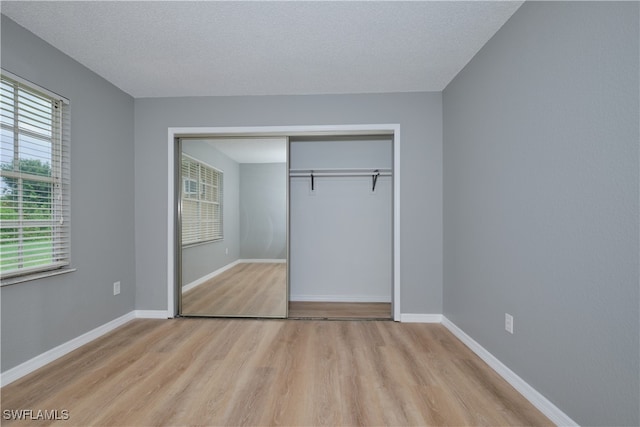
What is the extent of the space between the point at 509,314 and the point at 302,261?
8.61 ft

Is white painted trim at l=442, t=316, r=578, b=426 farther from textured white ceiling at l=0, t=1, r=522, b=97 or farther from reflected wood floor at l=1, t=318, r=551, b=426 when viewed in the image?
A: textured white ceiling at l=0, t=1, r=522, b=97

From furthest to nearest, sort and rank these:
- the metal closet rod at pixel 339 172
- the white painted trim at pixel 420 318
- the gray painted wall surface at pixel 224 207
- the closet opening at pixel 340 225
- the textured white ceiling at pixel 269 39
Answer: the closet opening at pixel 340 225
the metal closet rod at pixel 339 172
the gray painted wall surface at pixel 224 207
the white painted trim at pixel 420 318
the textured white ceiling at pixel 269 39

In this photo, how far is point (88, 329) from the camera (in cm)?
279

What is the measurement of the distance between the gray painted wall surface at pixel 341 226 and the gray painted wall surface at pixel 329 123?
0.78 meters

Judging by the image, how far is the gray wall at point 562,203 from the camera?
1.31 m

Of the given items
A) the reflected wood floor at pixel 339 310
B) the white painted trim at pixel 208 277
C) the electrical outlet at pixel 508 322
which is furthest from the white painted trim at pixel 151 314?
the electrical outlet at pixel 508 322

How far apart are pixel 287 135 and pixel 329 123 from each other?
19.6 inches

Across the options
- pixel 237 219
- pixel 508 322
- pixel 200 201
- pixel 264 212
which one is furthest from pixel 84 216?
pixel 508 322

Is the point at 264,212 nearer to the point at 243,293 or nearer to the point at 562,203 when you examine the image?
the point at 243,293

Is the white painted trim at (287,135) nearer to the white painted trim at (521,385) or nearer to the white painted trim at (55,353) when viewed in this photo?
the white painted trim at (55,353)

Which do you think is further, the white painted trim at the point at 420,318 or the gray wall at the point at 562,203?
the white painted trim at the point at 420,318

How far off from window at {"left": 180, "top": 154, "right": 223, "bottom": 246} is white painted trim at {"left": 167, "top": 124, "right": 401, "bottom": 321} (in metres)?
0.15

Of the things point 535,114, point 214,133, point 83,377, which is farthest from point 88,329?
point 535,114

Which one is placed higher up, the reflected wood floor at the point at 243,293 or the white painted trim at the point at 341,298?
the reflected wood floor at the point at 243,293
